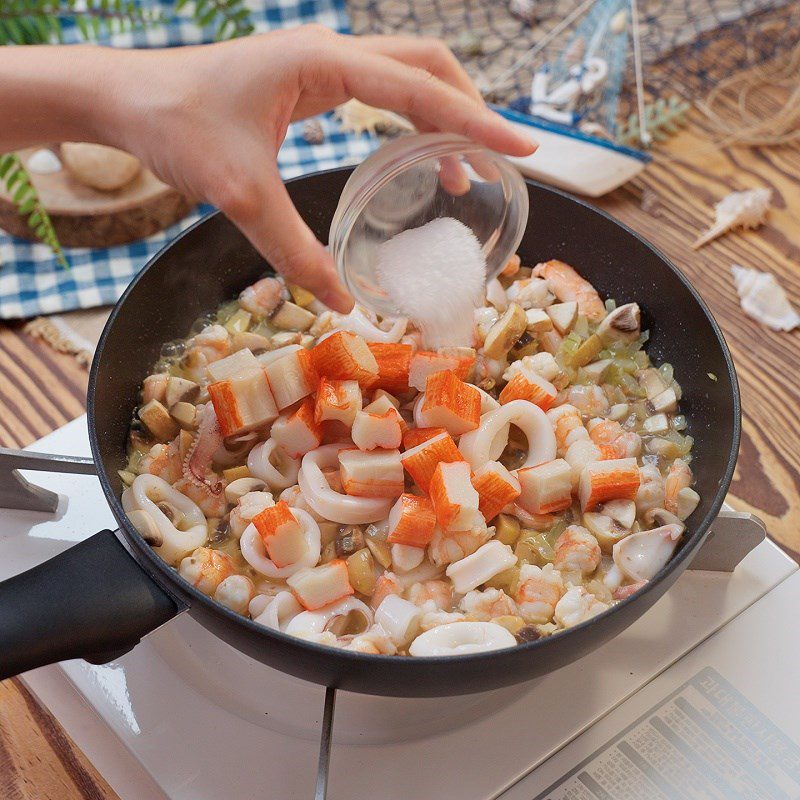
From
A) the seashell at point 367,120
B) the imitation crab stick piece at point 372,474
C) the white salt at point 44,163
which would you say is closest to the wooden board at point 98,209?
the white salt at point 44,163

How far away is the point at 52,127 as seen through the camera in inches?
44.2

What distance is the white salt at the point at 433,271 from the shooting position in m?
1.13

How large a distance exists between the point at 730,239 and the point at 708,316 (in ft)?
2.23

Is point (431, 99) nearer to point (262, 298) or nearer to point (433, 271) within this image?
point (433, 271)

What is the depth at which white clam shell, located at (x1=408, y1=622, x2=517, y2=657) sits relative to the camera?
972mm

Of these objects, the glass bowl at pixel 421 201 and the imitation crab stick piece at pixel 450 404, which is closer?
the glass bowl at pixel 421 201

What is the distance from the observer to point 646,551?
1.09m

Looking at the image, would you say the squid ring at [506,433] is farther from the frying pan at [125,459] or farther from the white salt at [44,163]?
the white salt at [44,163]

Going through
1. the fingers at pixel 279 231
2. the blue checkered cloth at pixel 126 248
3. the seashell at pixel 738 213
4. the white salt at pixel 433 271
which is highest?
the fingers at pixel 279 231

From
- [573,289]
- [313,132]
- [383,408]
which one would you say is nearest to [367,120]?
[313,132]

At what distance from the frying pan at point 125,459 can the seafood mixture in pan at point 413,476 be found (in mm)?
40

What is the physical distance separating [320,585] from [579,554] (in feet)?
1.00

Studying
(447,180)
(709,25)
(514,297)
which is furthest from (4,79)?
(709,25)

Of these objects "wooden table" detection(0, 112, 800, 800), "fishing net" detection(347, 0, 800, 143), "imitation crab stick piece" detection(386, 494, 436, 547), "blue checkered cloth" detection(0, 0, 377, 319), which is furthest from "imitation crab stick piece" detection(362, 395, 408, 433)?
"fishing net" detection(347, 0, 800, 143)
